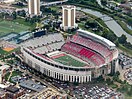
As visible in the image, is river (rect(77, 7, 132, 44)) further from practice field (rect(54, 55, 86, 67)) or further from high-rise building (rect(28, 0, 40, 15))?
practice field (rect(54, 55, 86, 67))

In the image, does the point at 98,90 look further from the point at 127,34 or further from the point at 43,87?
the point at 127,34

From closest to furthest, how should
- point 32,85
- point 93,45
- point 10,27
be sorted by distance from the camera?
point 32,85 < point 93,45 < point 10,27

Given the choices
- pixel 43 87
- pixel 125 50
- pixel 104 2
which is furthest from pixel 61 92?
pixel 104 2

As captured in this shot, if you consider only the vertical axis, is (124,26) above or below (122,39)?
above

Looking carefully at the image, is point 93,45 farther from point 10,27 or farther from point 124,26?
point 10,27

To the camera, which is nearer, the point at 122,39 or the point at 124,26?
the point at 122,39

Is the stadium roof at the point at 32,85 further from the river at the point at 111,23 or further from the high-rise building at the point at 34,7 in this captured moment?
the high-rise building at the point at 34,7

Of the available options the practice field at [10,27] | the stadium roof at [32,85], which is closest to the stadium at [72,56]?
the stadium roof at [32,85]

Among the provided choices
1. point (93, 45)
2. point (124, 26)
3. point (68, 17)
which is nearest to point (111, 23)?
point (124, 26)
